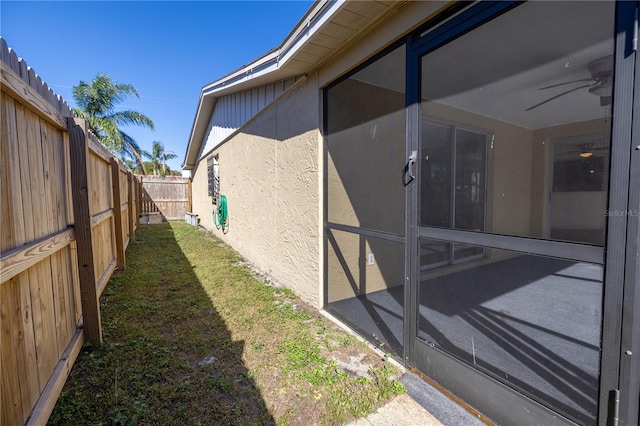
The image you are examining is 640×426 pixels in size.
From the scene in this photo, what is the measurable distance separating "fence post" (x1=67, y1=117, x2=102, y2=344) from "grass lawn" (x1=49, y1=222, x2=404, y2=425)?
0.83ft

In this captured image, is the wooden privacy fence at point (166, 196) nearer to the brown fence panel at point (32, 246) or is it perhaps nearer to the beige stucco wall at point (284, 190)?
the beige stucco wall at point (284, 190)

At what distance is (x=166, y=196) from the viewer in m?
12.3

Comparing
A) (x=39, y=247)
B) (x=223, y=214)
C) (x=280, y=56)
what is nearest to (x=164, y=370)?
(x=39, y=247)

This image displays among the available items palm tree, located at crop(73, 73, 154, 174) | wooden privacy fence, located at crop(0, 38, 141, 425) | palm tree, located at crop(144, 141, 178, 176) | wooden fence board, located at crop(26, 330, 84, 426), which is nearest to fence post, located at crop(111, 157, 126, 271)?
wooden privacy fence, located at crop(0, 38, 141, 425)

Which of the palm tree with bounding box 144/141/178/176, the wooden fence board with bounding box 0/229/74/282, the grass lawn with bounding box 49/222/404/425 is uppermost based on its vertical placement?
the palm tree with bounding box 144/141/178/176

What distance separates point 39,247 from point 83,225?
28.0 inches

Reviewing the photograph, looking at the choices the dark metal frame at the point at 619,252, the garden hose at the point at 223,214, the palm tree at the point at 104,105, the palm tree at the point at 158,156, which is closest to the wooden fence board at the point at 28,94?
the dark metal frame at the point at 619,252

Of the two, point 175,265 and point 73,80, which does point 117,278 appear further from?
point 73,80

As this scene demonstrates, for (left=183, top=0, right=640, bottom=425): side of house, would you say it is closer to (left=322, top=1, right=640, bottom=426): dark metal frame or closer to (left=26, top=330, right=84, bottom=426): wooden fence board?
(left=322, top=1, right=640, bottom=426): dark metal frame

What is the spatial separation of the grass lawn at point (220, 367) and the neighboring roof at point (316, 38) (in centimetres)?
269

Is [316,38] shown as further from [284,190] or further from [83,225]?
[83,225]

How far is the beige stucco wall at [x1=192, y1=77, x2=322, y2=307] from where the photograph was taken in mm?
3061

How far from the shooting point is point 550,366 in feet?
6.15

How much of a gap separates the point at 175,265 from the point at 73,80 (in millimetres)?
13961
